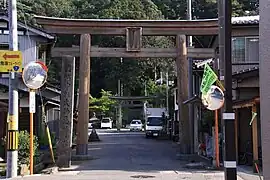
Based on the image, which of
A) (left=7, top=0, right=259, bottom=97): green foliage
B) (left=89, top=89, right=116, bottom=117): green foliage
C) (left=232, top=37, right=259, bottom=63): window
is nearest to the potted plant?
(left=232, top=37, right=259, bottom=63): window

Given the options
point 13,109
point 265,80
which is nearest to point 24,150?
point 13,109

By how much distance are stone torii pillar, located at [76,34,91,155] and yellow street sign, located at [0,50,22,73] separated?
302 inches

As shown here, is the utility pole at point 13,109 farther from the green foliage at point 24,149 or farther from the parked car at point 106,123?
the parked car at point 106,123

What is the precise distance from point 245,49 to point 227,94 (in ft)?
55.2

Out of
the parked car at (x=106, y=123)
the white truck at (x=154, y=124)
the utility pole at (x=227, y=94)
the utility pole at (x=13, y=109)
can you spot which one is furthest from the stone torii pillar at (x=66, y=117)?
the parked car at (x=106, y=123)

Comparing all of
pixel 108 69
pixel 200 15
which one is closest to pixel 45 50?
pixel 200 15

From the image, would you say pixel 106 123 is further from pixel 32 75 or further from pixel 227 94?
pixel 227 94

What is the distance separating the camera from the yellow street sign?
1511 cm

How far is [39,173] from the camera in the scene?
1761cm

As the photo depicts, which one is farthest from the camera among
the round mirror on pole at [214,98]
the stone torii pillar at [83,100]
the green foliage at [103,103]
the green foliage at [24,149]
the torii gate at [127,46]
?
the green foliage at [103,103]

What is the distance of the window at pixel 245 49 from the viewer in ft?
82.1

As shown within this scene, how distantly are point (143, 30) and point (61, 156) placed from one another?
7.80 metres

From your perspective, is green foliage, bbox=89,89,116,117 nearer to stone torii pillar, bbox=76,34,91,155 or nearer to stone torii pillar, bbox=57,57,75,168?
stone torii pillar, bbox=76,34,91,155

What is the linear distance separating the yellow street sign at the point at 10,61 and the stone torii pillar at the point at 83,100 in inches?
302
